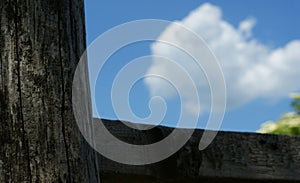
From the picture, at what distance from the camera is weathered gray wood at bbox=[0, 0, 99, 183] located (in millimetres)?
1538

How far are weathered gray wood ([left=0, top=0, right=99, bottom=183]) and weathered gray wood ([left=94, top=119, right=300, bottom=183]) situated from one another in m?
0.63

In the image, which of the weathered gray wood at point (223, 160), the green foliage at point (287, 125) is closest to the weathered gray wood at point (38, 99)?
the weathered gray wood at point (223, 160)

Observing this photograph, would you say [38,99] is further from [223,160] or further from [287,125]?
[287,125]

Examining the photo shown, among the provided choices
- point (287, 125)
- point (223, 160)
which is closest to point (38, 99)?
point (223, 160)

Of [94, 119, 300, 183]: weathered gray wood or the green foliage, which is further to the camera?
the green foliage

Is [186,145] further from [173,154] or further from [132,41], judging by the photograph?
[132,41]

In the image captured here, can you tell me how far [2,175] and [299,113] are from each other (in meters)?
5.31

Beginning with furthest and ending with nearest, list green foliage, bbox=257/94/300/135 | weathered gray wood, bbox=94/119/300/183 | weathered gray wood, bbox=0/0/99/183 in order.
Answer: green foliage, bbox=257/94/300/135 < weathered gray wood, bbox=94/119/300/183 < weathered gray wood, bbox=0/0/99/183

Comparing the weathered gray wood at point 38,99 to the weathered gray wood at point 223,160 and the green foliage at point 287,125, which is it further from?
the green foliage at point 287,125

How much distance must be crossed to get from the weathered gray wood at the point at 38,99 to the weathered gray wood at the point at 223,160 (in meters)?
0.63

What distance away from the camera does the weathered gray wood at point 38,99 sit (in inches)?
60.6

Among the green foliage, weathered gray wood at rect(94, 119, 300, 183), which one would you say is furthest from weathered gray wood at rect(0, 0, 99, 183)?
the green foliage

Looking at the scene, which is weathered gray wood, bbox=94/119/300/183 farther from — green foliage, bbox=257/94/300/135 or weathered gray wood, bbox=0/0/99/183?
green foliage, bbox=257/94/300/135

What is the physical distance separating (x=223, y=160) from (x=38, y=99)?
1106 millimetres
